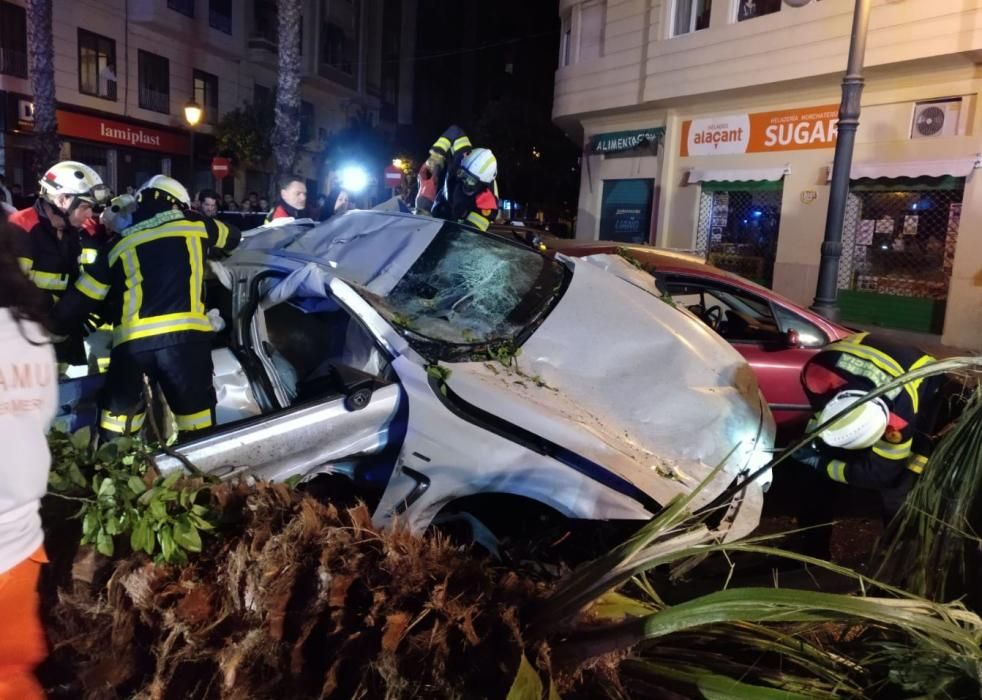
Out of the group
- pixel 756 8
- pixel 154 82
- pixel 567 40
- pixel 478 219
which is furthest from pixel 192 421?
pixel 154 82

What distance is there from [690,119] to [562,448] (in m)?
13.4

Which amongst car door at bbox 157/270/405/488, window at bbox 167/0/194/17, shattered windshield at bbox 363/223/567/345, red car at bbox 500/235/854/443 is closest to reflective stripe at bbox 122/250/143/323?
car door at bbox 157/270/405/488

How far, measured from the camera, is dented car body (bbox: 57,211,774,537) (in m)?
2.74

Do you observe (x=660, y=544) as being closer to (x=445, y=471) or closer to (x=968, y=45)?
(x=445, y=471)

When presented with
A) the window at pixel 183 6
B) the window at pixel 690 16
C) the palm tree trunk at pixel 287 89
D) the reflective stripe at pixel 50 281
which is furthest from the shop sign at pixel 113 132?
the reflective stripe at pixel 50 281

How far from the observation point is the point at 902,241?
11.9 meters

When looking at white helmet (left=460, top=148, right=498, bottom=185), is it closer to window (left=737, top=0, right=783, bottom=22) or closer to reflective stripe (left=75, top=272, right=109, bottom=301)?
reflective stripe (left=75, top=272, right=109, bottom=301)

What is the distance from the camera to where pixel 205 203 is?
377 inches

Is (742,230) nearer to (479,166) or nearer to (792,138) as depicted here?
(792,138)

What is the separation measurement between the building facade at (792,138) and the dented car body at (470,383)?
913cm

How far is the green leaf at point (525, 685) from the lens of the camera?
146cm

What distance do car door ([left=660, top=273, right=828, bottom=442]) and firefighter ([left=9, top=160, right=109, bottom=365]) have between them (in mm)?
3705

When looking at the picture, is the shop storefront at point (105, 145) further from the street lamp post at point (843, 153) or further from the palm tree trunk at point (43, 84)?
the street lamp post at point (843, 153)

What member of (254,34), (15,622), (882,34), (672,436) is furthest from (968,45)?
(254,34)
